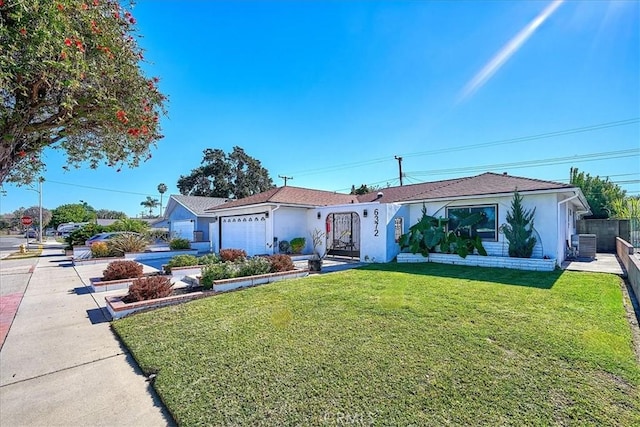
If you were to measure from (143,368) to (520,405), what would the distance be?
15.8ft

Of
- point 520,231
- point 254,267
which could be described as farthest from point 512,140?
point 254,267

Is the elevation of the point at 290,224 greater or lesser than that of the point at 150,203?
lesser

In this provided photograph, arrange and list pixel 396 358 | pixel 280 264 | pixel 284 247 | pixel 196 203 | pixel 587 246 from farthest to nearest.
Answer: pixel 196 203 < pixel 284 247 < pixel 587 246 < pixel 280 264 < pixel 396 358

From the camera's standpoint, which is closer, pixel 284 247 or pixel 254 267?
pixel 254 267

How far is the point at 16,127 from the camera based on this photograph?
10.3 ft

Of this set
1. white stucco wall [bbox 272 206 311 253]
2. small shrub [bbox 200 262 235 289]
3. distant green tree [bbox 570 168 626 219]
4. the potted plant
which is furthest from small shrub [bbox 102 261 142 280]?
distant green tree [bbox 570 168 626 219]

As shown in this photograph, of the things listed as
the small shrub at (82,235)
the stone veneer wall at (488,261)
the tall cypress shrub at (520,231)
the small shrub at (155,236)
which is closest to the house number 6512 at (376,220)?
the stone veneer wall at (488,261)

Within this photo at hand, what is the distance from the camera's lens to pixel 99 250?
16219 millimetres

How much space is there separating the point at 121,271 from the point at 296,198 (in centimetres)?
1007

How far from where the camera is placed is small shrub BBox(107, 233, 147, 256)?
17359mm

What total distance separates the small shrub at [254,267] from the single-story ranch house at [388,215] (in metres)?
5.97

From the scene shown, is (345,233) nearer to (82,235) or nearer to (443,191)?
(443,191)

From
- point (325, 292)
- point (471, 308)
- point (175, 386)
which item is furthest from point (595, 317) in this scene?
point (175, 386)

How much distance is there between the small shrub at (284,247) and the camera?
53.7 ft
